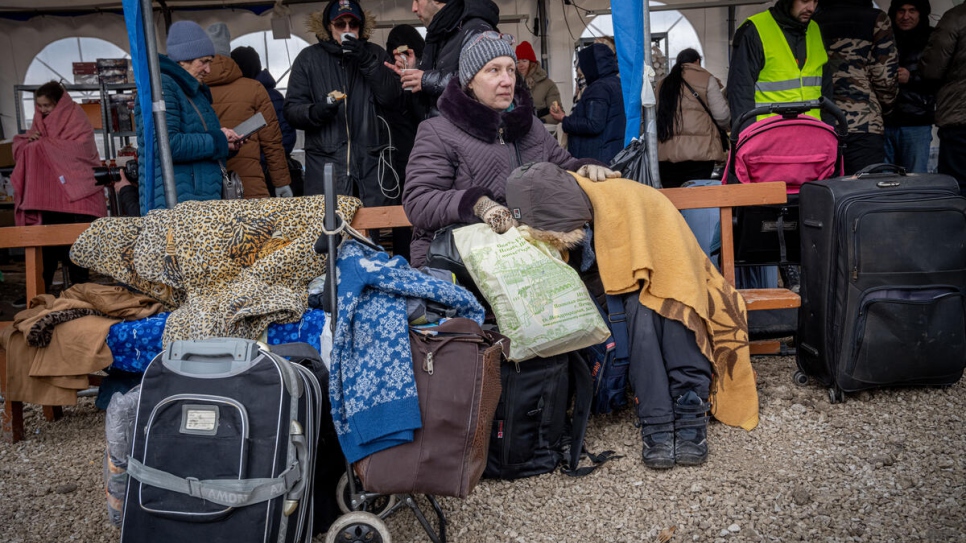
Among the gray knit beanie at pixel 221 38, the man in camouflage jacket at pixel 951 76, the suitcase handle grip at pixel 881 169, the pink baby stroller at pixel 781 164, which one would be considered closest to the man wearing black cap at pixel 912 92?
the man in camouflage jacket at pixel 951 76

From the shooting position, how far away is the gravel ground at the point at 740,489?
2.17 m

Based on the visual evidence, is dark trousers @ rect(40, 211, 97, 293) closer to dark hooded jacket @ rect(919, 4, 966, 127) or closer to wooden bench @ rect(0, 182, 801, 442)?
wooden bench @ rect(0, 182, 801, 442)

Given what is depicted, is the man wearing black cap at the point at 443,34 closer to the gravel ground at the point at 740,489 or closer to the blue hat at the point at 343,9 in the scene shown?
the blue hat at the point at 343,9

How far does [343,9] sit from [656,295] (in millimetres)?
2275

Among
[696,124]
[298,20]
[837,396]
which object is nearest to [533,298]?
[837,396]

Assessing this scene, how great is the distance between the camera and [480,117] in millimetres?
2881

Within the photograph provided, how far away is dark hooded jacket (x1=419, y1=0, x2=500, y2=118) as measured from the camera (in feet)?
11.8

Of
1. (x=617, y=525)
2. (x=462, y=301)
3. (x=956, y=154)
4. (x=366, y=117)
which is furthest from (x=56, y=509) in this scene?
(x=956, y=154)

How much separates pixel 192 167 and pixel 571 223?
1.98 metres

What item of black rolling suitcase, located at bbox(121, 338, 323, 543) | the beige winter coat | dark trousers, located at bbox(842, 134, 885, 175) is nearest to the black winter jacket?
dark trousers, located at bbox(842, 134, 885, 175)

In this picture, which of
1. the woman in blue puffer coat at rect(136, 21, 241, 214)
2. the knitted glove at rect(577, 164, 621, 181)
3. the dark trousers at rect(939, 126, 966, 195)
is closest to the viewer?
the knitted glove at rect(577, 164, 621, 181)

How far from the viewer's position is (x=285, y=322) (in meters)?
2.62

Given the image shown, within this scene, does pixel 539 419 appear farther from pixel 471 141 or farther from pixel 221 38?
pixel 221 38

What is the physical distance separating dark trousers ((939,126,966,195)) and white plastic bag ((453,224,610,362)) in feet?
11.5
